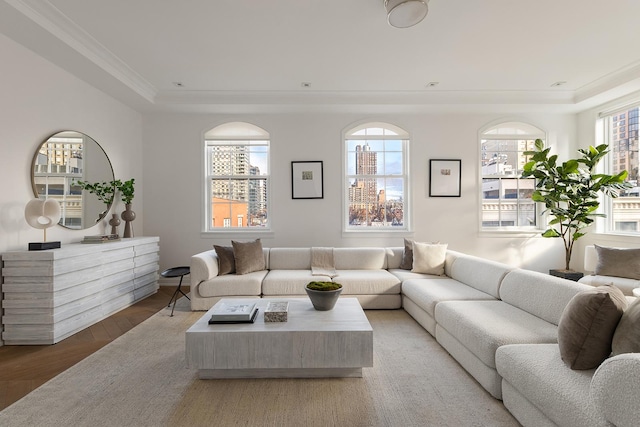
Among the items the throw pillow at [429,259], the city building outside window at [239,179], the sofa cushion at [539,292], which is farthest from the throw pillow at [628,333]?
the city building outside window at [239,179]

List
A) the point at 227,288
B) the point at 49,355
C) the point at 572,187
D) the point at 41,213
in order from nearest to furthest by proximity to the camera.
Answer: the point at 49,355 → the point at 41,213 → the point at 227,288 → the point at 572,187

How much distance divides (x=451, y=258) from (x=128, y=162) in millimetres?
4821

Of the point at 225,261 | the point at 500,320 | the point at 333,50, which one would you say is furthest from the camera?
the point at 225,261

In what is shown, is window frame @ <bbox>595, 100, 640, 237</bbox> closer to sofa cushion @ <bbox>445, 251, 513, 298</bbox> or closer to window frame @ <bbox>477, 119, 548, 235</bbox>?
window frame @ <bbox>477, 119, 548, 235</bbox>

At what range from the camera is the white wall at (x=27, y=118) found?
313cm

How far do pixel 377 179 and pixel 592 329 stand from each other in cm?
416

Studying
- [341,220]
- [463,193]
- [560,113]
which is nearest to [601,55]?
[560,113]

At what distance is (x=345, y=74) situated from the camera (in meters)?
4.30

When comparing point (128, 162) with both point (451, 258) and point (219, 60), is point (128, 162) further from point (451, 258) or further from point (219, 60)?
point (451, 258)

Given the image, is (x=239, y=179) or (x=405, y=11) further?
(x=239, y=179)

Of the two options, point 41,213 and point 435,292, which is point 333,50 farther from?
point 41,213

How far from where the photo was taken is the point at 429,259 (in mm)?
4332

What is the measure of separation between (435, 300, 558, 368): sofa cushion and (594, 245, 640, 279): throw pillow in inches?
78.7

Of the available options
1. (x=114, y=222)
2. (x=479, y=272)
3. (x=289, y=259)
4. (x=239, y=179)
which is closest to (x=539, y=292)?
(x=479, y=272)
